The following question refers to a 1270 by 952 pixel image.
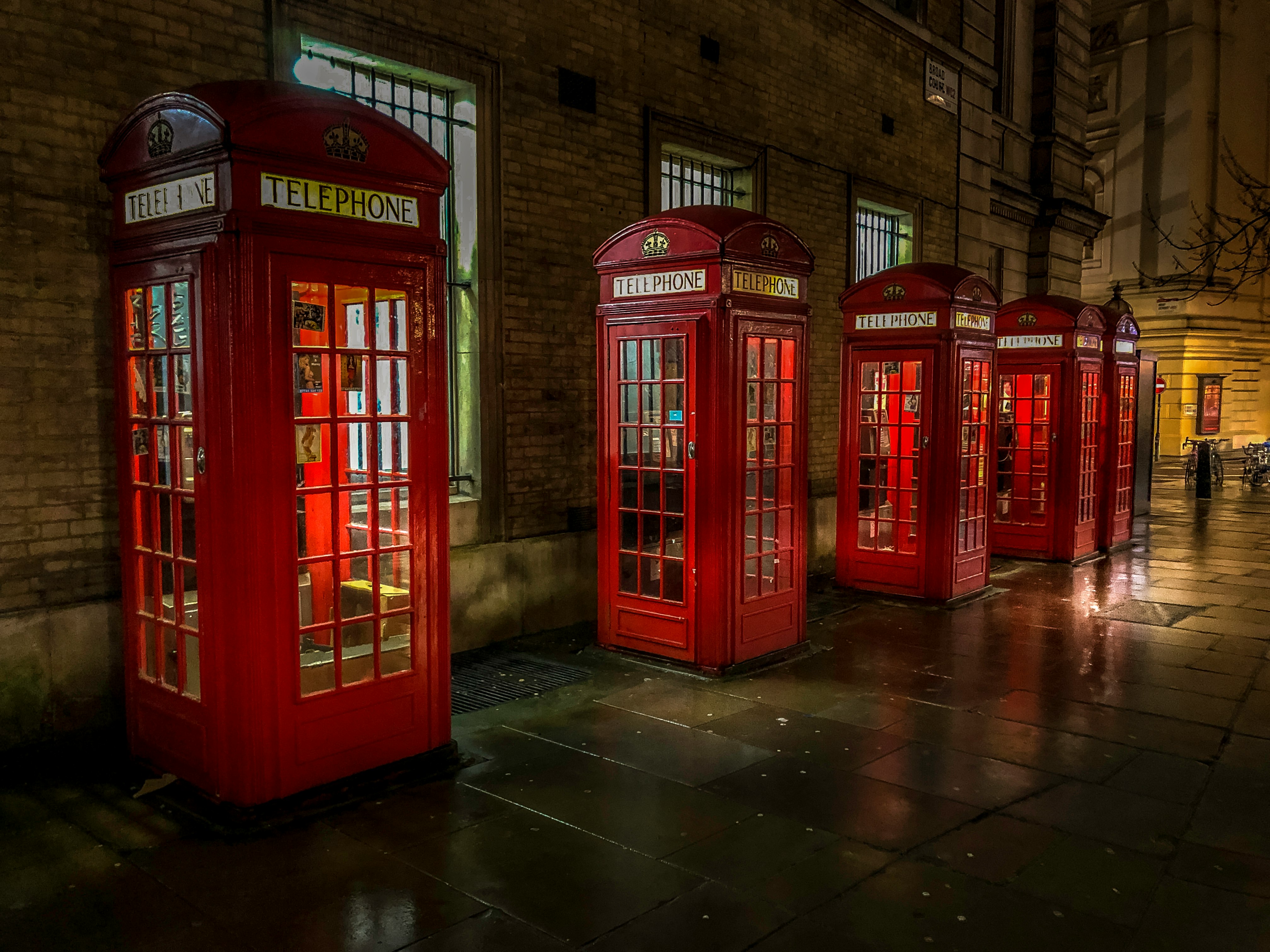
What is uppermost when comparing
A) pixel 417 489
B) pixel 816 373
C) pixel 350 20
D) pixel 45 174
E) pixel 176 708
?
pixel 350 20

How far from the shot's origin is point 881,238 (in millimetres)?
12859

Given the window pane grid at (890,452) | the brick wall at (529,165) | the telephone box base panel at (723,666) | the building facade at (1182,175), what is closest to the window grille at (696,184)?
the brick wall at (529,165)

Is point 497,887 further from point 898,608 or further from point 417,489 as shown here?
point 898,608

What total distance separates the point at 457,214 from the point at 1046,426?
7.29 meters

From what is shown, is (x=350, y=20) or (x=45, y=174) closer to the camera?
(x=45, y=174)

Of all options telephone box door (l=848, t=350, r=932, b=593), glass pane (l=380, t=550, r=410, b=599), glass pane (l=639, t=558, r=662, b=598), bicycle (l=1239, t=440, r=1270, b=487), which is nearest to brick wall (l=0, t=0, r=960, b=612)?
glass pane (l=639, t=558, r=662, b=598)

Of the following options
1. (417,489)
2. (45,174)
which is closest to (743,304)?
(417,489)

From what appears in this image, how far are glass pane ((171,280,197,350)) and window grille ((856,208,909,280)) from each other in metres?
8.79

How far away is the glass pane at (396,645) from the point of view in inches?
192

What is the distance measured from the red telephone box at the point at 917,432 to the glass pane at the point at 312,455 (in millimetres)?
5333

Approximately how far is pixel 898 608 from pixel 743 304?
3681mm

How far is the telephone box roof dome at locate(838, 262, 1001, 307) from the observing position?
8625 millimetres

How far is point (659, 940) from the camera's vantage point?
3471mm

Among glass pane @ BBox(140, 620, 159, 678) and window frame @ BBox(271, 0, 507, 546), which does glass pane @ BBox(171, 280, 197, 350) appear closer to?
glass pane @ BBox(140, 620, 159, 678)
